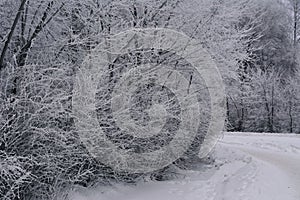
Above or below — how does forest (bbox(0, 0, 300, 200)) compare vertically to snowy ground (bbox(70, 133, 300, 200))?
above

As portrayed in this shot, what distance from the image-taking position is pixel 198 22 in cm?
1003

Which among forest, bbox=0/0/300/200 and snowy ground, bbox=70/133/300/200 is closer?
forest, bbox=0/0/300/200

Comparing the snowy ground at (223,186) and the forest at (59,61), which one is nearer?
the forest at (59,61)

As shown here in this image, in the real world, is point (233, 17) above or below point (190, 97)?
above

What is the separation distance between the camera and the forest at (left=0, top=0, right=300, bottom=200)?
577 centimetres

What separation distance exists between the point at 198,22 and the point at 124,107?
3825mm

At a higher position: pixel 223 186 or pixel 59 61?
pixel 59 61

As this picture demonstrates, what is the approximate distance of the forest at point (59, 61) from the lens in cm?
577

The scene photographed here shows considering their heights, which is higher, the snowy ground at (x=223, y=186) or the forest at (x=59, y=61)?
the forest at (x=59, y=61)

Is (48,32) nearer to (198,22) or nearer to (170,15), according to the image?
(170,15)

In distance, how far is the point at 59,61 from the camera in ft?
24.0

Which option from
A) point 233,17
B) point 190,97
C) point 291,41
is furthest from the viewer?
point 291,41

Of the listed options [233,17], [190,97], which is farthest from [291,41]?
[190,97]

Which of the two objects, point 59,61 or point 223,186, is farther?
point 223,186
